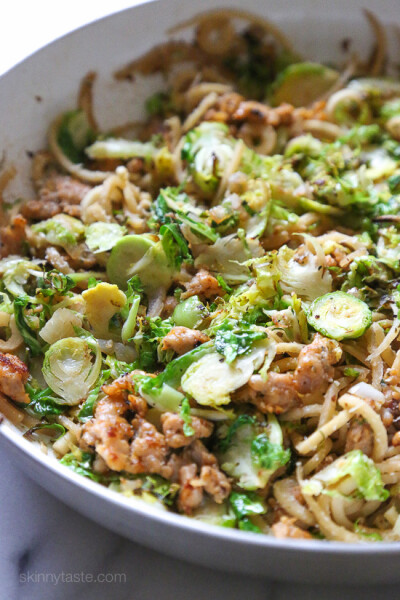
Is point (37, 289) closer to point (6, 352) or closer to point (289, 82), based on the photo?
point (6, 352)

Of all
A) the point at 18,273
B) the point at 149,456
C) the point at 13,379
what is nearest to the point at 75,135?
the point at 18,273

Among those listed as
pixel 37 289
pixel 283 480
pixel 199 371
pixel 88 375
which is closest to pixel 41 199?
pixel 37 289

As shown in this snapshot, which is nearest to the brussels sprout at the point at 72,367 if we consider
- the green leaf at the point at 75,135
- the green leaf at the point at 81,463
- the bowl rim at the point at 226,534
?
the green leaf at the point at 81,463

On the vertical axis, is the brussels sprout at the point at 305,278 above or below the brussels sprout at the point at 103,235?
below

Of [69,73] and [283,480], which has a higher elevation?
[69,73]

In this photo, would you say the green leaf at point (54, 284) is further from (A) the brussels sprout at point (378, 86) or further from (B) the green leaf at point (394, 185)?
(A) the brussels sprout at point (378, 86)

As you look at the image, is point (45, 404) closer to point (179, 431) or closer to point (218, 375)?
point (179, 431)

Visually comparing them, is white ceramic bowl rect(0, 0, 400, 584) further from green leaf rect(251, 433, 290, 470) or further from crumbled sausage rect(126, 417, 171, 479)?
green leaf rect(251, 433, 290, 470)
